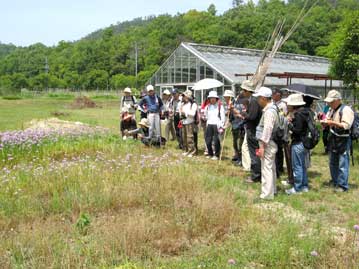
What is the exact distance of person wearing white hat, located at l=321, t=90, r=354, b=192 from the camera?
591cm

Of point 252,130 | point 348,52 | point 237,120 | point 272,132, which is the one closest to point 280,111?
point 252,130

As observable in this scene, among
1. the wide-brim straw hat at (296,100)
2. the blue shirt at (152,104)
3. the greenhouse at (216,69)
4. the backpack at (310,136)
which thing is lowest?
the backpack at (310,136)

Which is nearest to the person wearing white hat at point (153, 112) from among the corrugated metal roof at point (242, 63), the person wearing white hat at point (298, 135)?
the person wearing white hat at point (298, 135)

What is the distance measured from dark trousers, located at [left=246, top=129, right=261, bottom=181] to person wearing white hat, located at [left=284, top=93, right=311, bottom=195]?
0.67m

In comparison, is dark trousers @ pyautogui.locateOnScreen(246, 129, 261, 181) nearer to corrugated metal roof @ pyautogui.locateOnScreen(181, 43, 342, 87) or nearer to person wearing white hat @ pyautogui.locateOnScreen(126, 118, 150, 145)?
person wearing white hat @ pyautogui.locateOnScreen(126, 118, 150, 145)

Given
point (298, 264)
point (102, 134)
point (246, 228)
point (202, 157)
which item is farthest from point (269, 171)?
point (102, 134)

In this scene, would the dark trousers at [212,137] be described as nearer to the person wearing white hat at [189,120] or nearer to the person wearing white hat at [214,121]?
the person wearing white hat at [214,121]

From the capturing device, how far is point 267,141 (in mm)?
5441

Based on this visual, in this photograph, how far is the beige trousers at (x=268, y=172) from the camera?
18.2 feet

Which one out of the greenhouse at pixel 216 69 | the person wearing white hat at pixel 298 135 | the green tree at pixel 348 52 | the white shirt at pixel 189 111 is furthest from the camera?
the greenhouse at pixel 216 69

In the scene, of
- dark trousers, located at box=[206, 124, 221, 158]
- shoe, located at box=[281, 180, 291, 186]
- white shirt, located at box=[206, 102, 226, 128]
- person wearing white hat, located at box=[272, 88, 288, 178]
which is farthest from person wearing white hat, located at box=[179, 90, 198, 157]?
shoe, located at box=[281, 180, 291, 186]

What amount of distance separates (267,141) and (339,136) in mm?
1367

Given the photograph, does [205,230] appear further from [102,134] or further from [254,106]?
[102,134]

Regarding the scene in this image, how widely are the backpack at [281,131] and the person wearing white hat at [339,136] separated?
0.61 m
